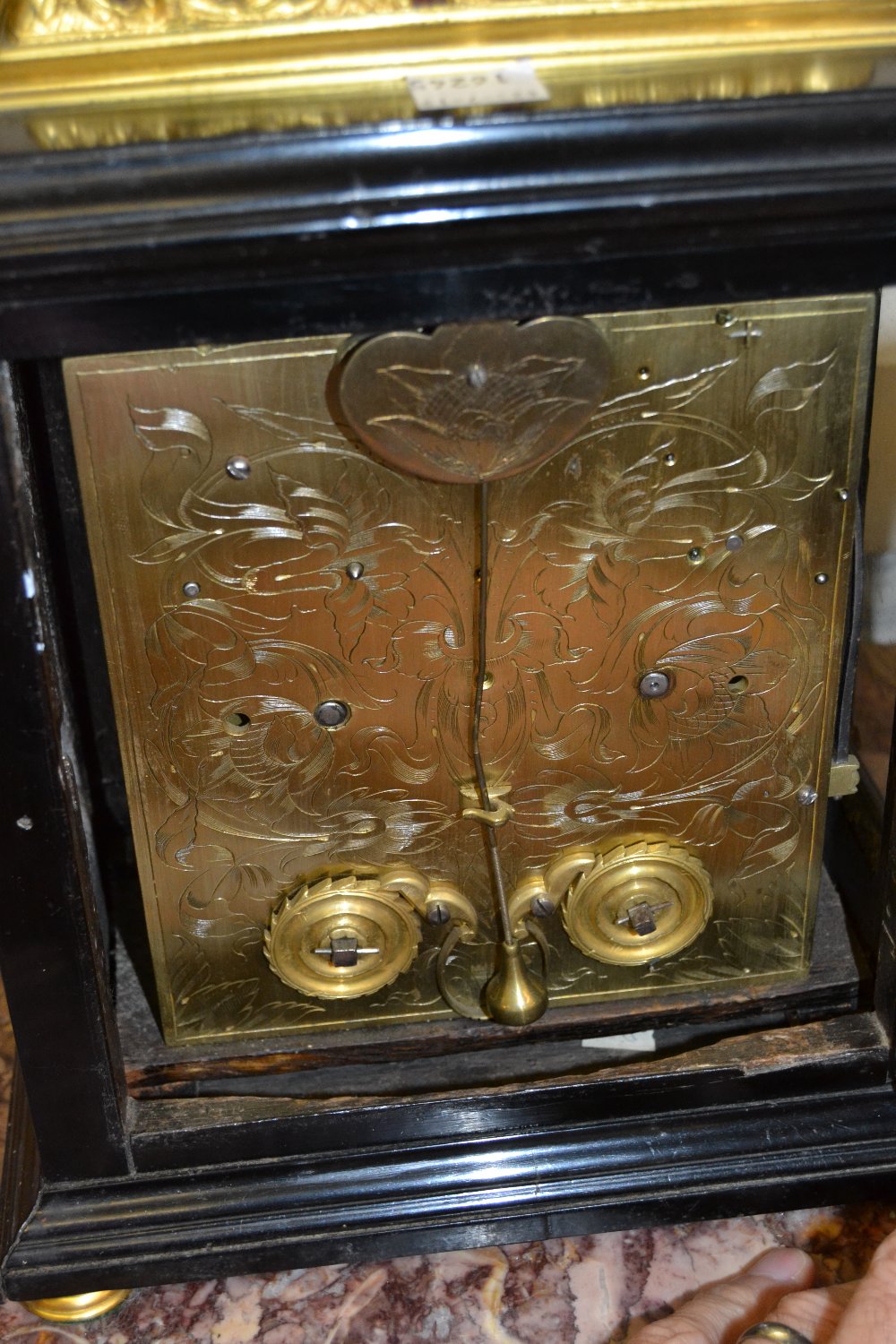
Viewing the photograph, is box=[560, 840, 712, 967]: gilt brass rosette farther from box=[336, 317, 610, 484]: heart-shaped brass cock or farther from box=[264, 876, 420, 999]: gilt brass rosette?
box=[336, 317, 610, 484]: heart-shaped brass cock

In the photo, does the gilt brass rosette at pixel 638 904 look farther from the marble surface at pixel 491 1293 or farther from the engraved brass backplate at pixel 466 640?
the marble surface at pixel 491 1293

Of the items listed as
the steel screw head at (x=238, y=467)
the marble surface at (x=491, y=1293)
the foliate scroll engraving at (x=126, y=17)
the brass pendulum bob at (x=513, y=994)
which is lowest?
the marble surface at (x=491, y=1293)

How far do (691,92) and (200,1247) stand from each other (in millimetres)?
925

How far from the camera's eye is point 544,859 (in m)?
1.19

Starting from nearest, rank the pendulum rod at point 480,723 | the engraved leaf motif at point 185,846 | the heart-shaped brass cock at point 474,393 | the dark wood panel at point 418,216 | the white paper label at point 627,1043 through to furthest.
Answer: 1. the dark wood panel at point 418,216
2. the heart-shaped brass cock at point 474,393
3. the pendulum rod at point 480,723
4. the engraved leaf motif at point 185,846
5. the white paper label at point 627,1043

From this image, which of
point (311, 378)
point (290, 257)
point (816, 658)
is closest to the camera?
point (290, 257)

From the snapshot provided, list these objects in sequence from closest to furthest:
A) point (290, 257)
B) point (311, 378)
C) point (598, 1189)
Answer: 1. point (290, 257)
2. point (311, 378)
3. point (598, 1189)

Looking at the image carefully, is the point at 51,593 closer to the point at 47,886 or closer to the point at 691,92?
the point at 47,886

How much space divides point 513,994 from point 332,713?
0.92ft

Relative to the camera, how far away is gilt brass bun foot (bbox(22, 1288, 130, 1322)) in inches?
47.8

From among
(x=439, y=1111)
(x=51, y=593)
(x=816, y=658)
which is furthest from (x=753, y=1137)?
(x=51, y=593)

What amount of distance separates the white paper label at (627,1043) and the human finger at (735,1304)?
0.19 meters

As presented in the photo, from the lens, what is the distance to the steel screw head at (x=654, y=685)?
3.60 ft

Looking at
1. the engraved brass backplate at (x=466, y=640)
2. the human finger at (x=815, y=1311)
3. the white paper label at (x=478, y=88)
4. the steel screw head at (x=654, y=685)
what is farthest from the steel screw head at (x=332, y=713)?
the human finger at (x=815, y=1311)
